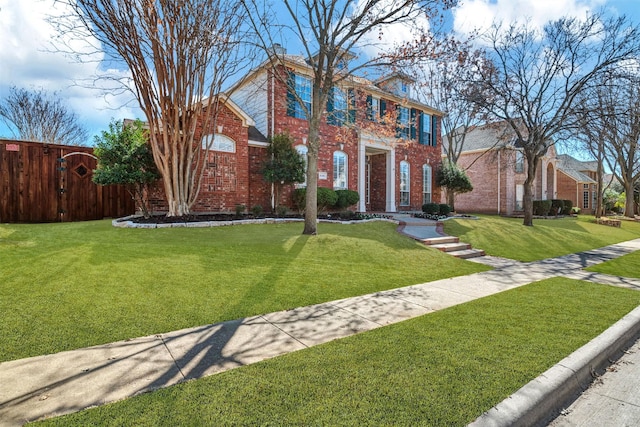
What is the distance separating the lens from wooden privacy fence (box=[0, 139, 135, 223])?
33.6ft

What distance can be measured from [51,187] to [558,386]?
547 inches

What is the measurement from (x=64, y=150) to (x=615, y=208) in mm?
47543

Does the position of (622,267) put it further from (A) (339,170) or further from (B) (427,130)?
(B) (427,130)

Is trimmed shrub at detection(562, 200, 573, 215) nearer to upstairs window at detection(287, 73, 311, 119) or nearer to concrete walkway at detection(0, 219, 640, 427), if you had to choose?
upstairs window at detection(287, 73, 311, 119)

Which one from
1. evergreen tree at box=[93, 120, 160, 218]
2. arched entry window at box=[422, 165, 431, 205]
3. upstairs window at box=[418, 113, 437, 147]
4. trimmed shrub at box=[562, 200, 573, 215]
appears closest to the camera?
evergreen tree at box=[93, 120, 160, 218]

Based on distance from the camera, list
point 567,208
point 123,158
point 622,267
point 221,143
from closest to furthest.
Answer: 1. point 622,267
2. point 123,158
3. point 221,143
4. point 567,208

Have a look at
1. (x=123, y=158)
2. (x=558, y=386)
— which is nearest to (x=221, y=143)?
(x=123, y=158)

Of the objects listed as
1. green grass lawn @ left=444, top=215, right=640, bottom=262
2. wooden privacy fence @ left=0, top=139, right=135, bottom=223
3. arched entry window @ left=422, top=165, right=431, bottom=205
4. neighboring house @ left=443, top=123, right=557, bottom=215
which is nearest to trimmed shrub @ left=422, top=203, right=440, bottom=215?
green grass lawn @ left=444, top=215, right=640, bottom=262

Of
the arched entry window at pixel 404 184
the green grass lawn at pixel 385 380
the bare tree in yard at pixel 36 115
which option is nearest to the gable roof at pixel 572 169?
the arched entry window at pixel 404 184

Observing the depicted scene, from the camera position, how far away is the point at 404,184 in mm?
19562

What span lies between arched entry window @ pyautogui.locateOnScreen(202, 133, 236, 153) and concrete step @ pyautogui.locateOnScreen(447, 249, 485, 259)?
9.00 metres

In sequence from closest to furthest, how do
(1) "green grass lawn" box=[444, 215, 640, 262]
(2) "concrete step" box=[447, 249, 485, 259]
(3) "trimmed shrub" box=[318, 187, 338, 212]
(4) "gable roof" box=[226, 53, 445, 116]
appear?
(2) "concrete step" box=[447, 249, 485, 259], (1) "green grass lawn" box=[444, 215, 640, 262], (4) "gable roof" box=[226, 53, 445, 116], (3) "trimmed shrub" box=[318, 187, 338, 212]

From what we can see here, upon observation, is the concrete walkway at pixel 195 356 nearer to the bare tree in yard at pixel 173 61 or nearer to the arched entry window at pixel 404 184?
the bare tree in yard at pixel 173 61

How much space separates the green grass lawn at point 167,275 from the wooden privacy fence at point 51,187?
327 centimetres
